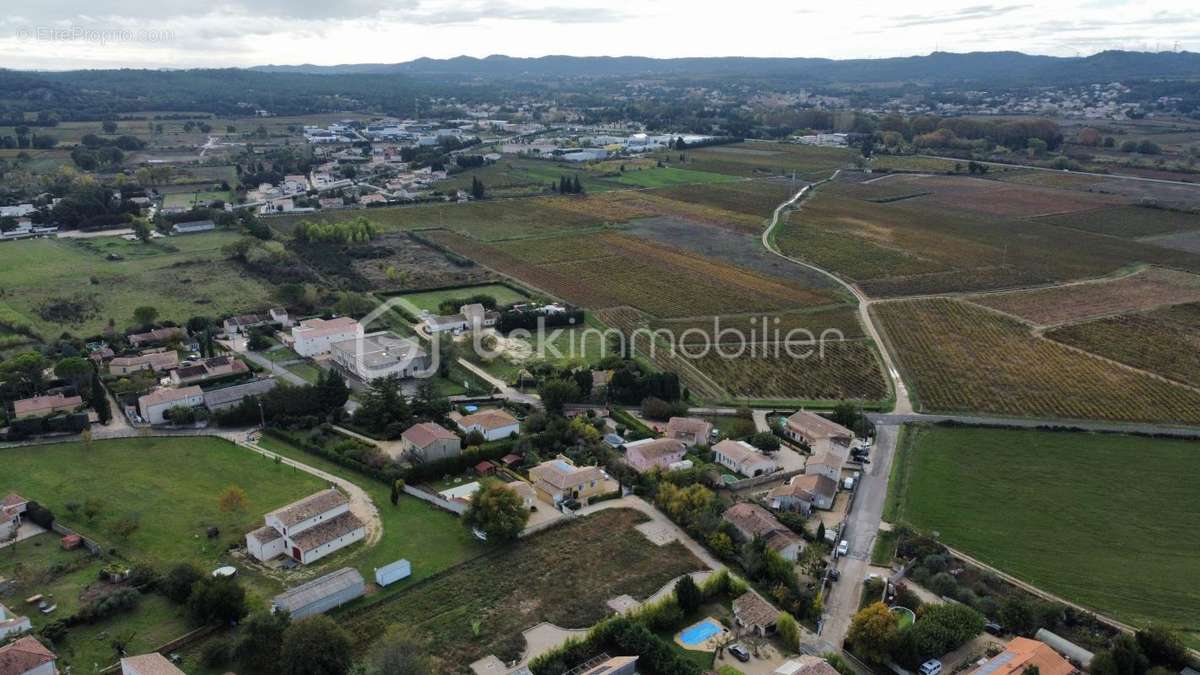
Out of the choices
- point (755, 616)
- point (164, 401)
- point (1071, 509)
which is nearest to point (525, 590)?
point (755, 616)

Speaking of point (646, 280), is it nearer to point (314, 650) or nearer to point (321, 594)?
point (321, 594)

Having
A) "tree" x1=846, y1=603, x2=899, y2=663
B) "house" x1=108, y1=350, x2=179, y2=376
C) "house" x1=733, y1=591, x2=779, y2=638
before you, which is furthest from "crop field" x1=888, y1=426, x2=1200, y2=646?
"house" x1=108, y1=350, x2=179, y2=376

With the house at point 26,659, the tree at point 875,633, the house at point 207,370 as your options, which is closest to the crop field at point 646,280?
the house at point 207,370

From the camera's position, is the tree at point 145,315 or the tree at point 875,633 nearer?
the tree at point 875,633

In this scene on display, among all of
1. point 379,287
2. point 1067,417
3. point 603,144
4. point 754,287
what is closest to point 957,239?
point 754,287

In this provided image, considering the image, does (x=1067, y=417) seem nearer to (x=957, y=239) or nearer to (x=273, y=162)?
(x=957, y=239)

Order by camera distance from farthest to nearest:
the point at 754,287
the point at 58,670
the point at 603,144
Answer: the point at 603,144 < the point at 754,287 < the point at 58,670

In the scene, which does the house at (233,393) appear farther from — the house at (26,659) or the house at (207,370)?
the house at (26,659)

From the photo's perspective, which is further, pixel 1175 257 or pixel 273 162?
pixel 273 162
